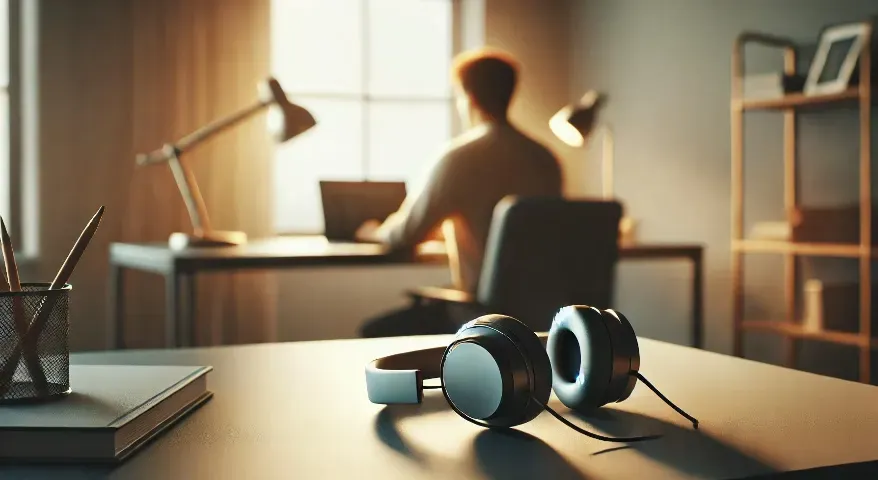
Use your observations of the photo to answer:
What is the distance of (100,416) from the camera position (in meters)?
0.57

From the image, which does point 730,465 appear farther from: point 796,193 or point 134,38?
point 134,38

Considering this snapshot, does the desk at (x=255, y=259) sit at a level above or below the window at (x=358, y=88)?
below

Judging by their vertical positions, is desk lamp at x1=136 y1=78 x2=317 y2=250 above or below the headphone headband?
above

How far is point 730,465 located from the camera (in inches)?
21.3

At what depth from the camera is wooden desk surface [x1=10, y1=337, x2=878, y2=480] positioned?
532 mm

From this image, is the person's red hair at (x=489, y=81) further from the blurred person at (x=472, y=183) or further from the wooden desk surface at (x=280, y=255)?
the wooden desk surface at (x=280, y=255)

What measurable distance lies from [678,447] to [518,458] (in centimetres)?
10

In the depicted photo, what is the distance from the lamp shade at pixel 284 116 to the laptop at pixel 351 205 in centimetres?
20

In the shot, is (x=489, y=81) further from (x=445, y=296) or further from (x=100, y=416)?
(x=100, y=416)

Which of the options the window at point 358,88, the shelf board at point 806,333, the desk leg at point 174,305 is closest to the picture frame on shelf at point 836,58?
the shelf board at point 806,333

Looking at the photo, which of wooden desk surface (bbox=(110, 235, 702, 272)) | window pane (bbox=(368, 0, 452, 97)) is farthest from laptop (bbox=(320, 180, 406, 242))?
window pane (bbox=(368, 0, 452, 97))

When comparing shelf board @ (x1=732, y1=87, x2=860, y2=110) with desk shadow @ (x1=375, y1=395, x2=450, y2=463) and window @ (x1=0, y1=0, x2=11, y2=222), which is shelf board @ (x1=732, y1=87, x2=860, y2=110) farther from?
window @ (x1=0, y1=0, x2=11, y2=222)

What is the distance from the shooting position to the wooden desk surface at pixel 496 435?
0.53m

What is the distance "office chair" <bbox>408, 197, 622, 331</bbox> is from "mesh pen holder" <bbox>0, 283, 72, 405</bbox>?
5.85 ft
